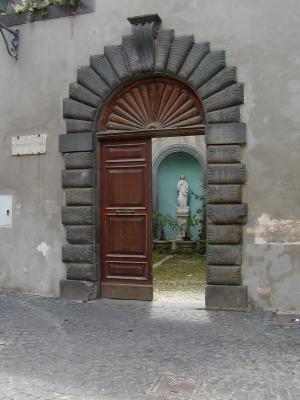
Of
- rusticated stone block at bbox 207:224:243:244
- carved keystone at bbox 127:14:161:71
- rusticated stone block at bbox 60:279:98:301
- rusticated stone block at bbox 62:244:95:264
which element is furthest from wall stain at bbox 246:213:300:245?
carved keystone at bbox 127:14:161:71

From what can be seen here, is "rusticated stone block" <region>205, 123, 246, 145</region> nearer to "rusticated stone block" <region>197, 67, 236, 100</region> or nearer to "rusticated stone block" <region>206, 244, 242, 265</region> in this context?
"rusticated stone block" <region>197, 67, 236, 100</region>

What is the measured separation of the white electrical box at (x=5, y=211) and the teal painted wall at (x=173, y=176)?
802 centimetres

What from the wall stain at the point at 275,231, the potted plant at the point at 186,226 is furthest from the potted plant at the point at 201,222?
the wall stain at the point at 275,231

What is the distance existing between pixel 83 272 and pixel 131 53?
10.4ft

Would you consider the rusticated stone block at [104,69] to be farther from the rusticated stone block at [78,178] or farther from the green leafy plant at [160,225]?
the green leafy plant at [160,225]

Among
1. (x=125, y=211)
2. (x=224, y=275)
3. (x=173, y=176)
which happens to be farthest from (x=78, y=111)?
(x=173, y=176)

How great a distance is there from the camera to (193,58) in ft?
21.0

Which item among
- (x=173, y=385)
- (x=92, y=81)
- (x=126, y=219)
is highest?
(x=92, y=81)

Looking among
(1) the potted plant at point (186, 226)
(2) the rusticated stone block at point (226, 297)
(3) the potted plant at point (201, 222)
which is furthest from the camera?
(1) the potted plant at point (186, 226)

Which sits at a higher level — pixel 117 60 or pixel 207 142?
pixel 117 60

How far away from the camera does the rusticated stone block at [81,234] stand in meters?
6.86

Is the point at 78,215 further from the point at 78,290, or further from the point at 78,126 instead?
the point at 78,126

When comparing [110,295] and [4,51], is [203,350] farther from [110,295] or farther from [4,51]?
[4,51]

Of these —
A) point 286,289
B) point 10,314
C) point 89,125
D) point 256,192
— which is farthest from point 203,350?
point 89,125
